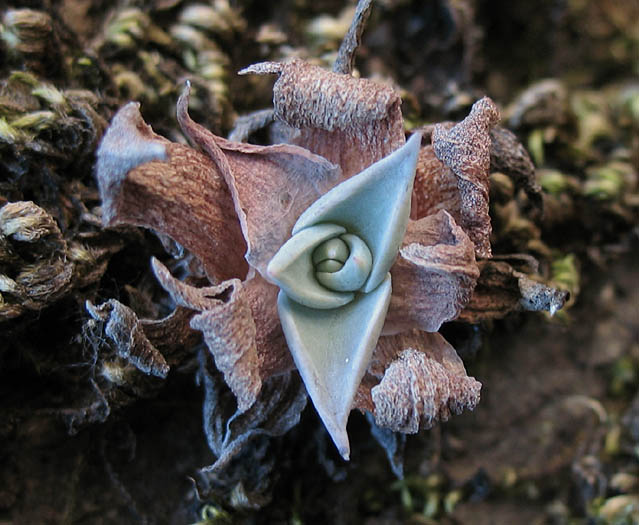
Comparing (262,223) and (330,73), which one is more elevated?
(330,73)

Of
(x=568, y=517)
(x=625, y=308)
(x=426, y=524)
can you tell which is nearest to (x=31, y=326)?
(x=426, y=524)

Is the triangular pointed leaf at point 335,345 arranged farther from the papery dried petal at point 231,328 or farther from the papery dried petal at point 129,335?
the papery dried petal at point 129,335

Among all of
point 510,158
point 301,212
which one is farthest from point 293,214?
point 510,158

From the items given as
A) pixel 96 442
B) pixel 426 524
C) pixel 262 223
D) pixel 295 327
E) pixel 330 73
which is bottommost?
pixel 426 524

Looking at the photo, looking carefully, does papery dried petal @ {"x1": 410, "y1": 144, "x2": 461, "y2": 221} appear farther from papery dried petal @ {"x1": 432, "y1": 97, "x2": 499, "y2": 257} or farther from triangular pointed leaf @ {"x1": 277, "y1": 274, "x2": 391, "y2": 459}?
triangular pointed leaf @ {"x1": 277, "y1": 274, "x2": 391, "y2": 459}

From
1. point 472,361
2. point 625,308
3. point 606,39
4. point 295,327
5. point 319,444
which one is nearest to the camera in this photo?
point 295,327

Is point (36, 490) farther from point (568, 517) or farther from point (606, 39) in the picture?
point (606, 39)

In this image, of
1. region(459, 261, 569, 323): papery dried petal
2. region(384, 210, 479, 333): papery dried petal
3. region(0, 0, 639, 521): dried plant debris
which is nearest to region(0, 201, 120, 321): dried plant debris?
region(0, 0, 639, 521): dried plant debris
